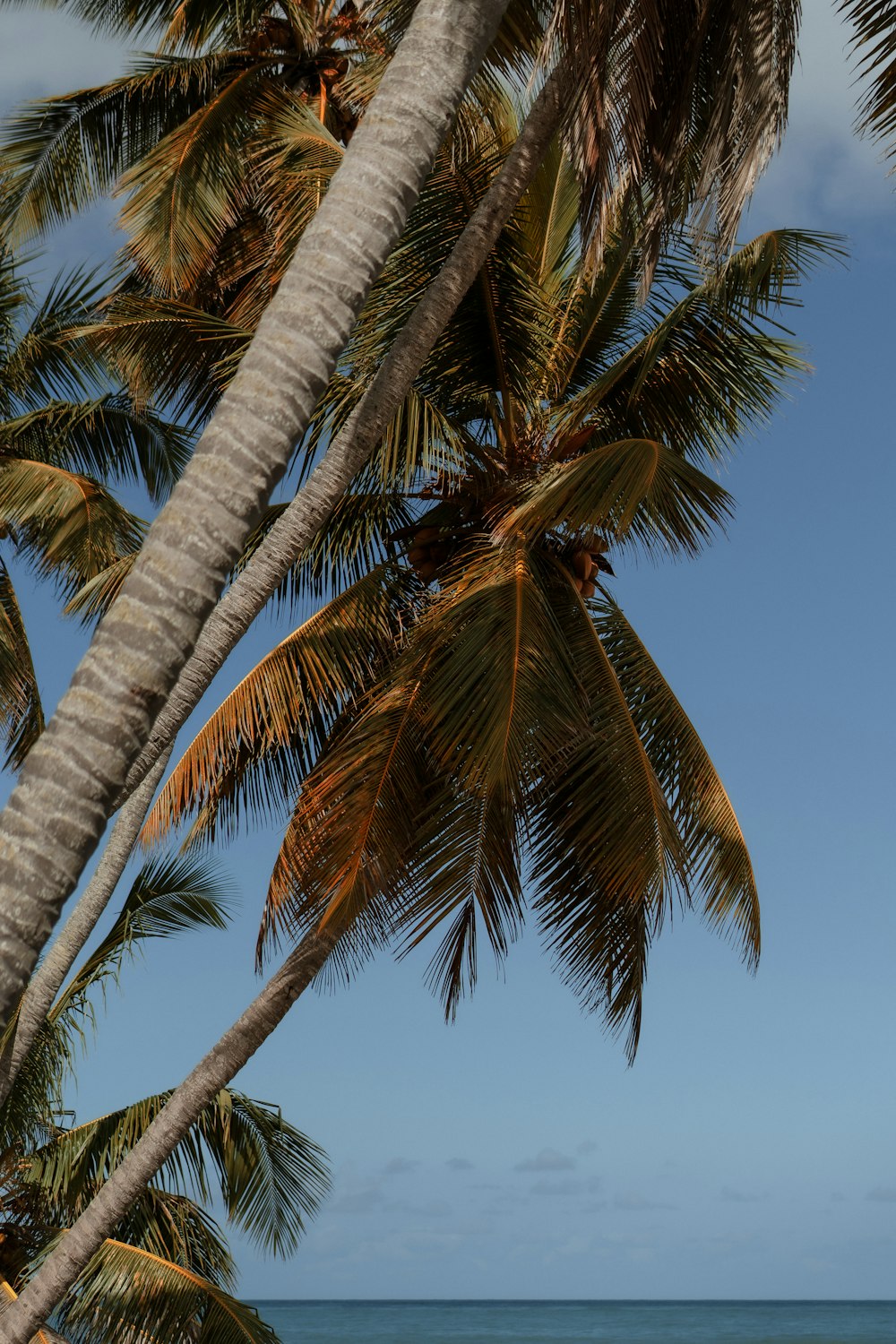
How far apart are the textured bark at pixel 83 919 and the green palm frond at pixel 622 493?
300cm

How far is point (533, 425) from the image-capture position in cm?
1035

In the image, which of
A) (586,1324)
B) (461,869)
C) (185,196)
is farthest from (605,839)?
(586,1324)

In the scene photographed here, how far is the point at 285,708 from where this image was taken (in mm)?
9305

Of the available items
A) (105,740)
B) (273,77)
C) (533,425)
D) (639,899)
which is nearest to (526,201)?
(533,425)

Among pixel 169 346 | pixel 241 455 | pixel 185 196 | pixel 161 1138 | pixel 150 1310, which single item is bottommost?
pixel 150 1310

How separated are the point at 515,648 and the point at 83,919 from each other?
385 cm

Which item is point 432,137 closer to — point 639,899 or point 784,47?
point 784,47

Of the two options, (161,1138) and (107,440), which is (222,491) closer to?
(161,1138)

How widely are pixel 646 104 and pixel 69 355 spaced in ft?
19.2

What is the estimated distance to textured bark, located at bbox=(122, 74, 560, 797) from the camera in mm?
6535

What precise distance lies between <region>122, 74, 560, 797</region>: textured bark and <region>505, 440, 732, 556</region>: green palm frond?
156 centimetres

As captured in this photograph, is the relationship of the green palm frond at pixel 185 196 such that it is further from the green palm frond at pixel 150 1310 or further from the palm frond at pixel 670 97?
the green palm frond at pixel 150 1310

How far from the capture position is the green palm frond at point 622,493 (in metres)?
8.25

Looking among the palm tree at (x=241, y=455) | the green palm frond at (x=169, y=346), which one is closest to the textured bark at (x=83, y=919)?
the green palm frond at (x=169, y=346)
